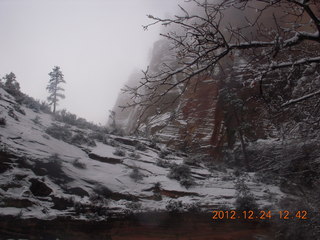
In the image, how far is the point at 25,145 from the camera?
35.4 ft

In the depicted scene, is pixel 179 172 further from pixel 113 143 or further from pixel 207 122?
pixel 207 122

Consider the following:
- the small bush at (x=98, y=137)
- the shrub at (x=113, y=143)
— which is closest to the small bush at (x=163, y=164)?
the shrub at (x=113, y=143)

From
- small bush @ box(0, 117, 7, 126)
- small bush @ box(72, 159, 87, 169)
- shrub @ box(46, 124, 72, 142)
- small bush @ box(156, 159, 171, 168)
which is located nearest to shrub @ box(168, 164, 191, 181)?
small bush @ box(156, 159, 171, 168)

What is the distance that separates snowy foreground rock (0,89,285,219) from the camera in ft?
27.3

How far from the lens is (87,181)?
413 inches

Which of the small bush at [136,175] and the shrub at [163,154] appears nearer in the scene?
the small bush at [136,175]

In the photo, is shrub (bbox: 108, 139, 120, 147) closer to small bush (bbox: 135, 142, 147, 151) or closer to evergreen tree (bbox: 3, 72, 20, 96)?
small bush (bbox: 135, 142, 147, 151)

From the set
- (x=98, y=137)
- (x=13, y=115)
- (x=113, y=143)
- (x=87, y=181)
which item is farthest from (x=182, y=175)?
(x=13, y=115)

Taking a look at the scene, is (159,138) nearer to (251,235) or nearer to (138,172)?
(138,172)

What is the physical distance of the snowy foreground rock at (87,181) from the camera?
27.3 ft

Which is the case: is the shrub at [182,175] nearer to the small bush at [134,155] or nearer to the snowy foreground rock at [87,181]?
the snowy foreground rock at [87,181]

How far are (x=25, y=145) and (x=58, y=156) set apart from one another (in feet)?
4.80

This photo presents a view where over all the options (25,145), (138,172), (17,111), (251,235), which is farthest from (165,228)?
(17,111)
